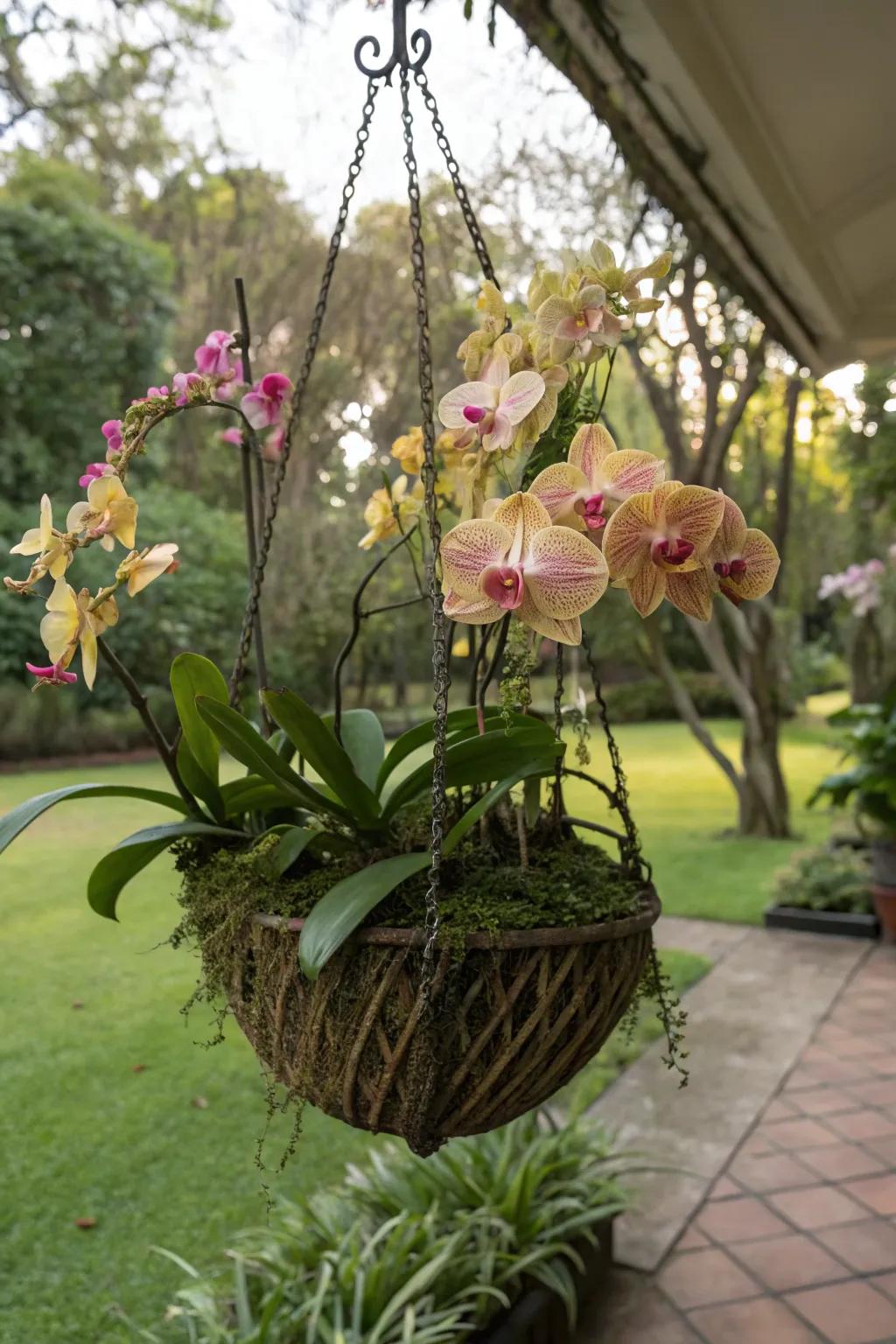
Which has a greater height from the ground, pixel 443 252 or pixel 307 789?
pixel 443 252

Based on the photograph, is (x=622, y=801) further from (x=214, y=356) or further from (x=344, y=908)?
(x=214, y=356)

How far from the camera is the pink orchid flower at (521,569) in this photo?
0.60 meters

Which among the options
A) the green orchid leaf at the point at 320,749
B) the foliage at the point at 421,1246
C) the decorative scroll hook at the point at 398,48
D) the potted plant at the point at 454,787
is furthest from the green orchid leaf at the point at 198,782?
the foliage at the point at 421,1246

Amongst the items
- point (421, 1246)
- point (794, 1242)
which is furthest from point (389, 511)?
Answer: point (794, 1242)

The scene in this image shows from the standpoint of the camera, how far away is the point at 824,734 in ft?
32.5

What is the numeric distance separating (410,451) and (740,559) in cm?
41

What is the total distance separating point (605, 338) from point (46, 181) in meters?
2.54

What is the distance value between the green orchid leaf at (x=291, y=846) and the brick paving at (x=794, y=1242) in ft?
4.69

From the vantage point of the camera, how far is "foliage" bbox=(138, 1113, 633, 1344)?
59.6 inches

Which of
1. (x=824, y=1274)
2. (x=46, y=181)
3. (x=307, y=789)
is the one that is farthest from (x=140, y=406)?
(x=46, y=181)

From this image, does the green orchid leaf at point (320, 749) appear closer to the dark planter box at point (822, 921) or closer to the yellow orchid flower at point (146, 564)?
the yellow orchid flower at point (146, 564)

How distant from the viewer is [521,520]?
0.62m

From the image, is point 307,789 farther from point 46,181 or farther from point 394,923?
point 46,181

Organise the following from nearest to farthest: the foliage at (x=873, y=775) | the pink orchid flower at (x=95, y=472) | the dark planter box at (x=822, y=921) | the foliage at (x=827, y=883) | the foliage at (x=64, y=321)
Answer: the pink orchid flower at (x=95, y=472) < the foliage at (x=64, y=321) < the foliage at (x=873, y=775) < the dark planter box at (x=822, y=921) < the foliage at (x=827, y=883)
